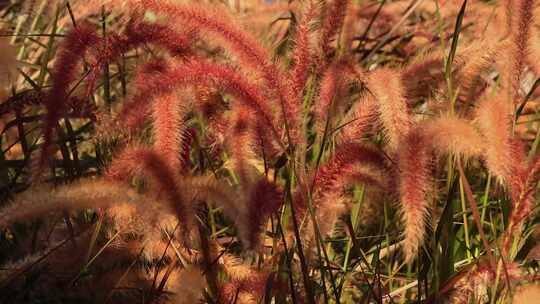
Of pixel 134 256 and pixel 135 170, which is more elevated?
pixel 135 170

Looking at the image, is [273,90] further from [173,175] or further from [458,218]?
[458,218]

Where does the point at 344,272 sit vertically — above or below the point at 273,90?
below

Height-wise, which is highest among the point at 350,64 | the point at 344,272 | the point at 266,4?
the point at 266,4

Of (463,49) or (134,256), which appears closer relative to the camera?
(134,256)

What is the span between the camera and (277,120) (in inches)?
67.1

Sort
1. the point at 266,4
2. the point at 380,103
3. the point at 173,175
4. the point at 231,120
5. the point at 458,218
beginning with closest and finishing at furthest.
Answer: the point at 173,175 → the point at 380,103 → the point at 231,120 → the point at 458,218 → the point at 266,4

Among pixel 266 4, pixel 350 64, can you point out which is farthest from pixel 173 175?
pixel 266 4

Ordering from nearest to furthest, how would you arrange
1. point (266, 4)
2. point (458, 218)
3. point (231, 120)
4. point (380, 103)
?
point (380, 103)
point (231, 120)
point (458, 218)
point (266, 4)

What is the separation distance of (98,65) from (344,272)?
2.13ft

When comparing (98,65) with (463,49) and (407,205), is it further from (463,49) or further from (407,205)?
(463,49)

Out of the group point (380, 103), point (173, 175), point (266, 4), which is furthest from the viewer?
point (266, 4)

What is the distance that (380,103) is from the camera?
1.68 m

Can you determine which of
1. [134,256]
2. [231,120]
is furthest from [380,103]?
[134,256]

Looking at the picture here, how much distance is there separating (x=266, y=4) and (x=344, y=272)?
4.06 ft
